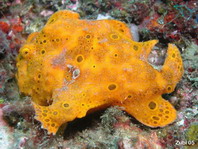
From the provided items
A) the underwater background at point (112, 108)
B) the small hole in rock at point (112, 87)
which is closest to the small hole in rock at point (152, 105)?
the underwater background at point (112, 108)

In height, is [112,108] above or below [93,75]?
below

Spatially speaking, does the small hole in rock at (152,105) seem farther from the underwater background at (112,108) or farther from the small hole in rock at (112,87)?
the small hole in rock at (112,87)

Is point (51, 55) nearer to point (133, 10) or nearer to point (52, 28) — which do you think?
point (52, 28)

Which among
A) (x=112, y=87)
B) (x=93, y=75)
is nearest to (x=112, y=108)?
(x=112, y=87)

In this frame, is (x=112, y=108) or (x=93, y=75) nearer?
(x=112, y=108)

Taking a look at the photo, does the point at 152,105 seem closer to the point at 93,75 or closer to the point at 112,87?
the point at 112,87

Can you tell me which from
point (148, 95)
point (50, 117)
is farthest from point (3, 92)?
point (148, 95)

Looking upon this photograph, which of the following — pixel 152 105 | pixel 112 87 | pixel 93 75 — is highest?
pixel 93 75
